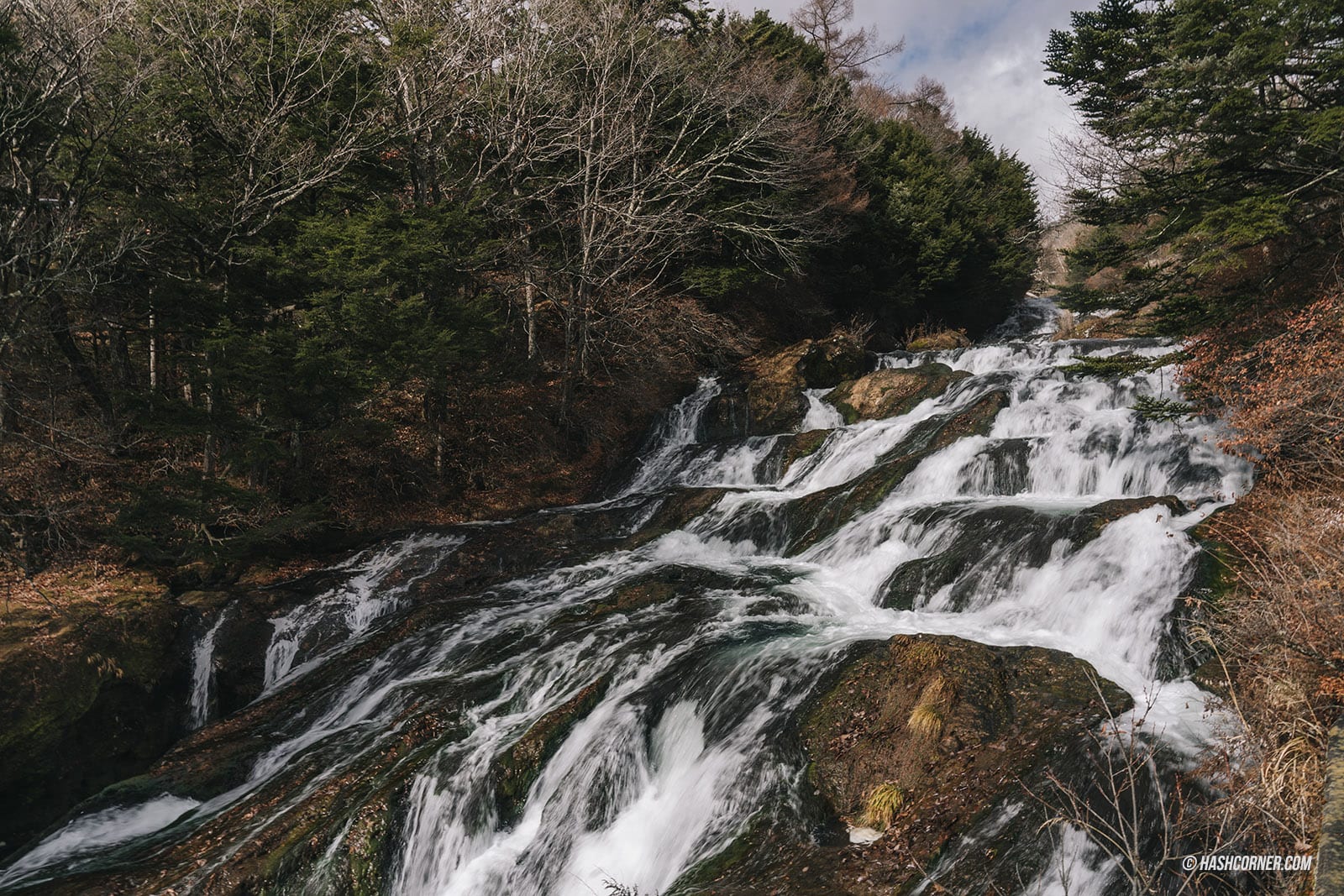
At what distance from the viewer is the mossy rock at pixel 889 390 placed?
Answer: 16.6 meters

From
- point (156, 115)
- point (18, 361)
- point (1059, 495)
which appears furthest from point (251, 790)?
point (1059, 495)

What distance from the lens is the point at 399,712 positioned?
8.16 metres

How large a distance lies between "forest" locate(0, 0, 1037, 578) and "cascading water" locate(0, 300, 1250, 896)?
3.14 m

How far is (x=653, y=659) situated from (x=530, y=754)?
67.7 inches

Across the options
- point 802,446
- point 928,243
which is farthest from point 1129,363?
point 928,243

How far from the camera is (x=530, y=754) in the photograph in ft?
22.2

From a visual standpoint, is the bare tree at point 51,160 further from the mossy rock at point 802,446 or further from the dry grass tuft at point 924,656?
the mossy rock at point 802,446

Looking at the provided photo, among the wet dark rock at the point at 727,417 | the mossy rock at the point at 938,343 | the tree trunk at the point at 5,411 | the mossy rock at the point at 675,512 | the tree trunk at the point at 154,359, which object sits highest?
the tree trunk at the point at 154,359

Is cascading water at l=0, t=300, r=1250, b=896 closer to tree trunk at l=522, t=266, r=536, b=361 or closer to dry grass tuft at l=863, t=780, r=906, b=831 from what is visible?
dry grass tuft at l=863, t=780, r=906, b=831

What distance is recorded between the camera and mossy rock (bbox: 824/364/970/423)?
16.6m

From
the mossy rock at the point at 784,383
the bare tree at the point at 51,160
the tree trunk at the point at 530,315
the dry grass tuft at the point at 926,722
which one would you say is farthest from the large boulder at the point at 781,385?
the bare tree at the point at 51,160

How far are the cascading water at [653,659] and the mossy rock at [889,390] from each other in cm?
299

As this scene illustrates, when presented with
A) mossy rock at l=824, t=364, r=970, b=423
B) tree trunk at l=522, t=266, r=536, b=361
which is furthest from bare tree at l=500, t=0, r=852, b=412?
mossy rock at l=824, t=364, r=970, b=423

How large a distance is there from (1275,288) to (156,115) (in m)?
16.6
